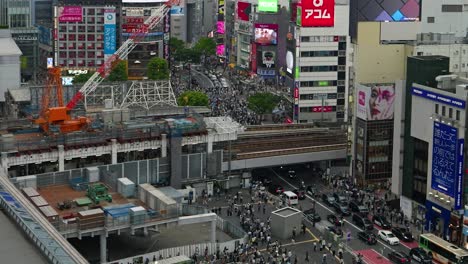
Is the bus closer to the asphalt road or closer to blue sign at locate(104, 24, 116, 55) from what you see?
the asphalt road

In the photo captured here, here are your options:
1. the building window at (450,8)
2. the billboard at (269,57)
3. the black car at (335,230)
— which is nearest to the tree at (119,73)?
the billboard at (269,57)

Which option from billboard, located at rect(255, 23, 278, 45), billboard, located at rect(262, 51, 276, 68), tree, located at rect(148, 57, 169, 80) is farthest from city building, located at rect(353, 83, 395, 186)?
billboard, located at rect(262, 51, 276, 68)

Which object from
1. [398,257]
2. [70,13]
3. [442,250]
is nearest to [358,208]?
[398,257]

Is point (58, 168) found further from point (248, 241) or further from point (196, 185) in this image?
point (248, 241)

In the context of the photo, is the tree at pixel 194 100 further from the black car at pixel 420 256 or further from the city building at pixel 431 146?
the black car at pixel 420 256

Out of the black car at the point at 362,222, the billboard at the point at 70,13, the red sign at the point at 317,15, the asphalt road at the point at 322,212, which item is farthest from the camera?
the billboard at the point at 70,13

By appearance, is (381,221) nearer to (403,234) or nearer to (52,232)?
(403,234)
